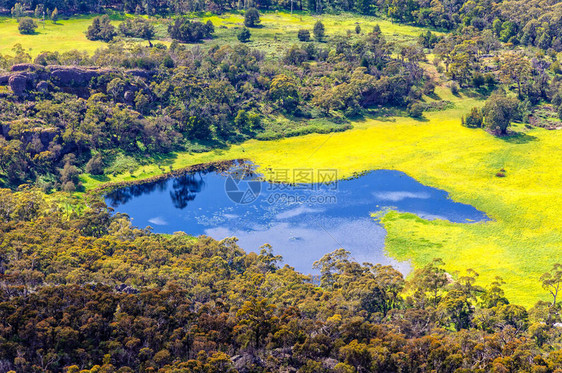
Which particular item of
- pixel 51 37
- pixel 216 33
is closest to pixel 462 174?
pixel 216 33

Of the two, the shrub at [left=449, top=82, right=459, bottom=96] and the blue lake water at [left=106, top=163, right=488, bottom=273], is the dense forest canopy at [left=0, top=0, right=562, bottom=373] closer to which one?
the shrub at [left=449, top=82, right=459, bottom=96]

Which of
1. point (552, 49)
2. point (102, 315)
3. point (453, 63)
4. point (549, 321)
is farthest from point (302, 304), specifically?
point (552, 49)

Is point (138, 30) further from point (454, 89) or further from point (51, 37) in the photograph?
point (454, 89)

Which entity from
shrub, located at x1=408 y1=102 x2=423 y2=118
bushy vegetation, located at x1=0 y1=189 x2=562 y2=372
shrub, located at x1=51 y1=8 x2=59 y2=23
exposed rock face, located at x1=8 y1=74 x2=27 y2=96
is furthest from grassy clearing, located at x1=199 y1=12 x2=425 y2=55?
bushy vegetation, located at x1=0 y1=189 x2=562 y2=372

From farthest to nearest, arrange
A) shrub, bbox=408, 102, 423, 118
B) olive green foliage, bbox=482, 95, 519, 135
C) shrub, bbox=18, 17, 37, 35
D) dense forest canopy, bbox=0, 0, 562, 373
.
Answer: shrub, bbox=18, 17, 37, 35, shrub, bbox=408, 102, 423, 118, olive green foliage, bbox=482, 95, 519, 135, dense forest canopy, bbox=0, 0, 562, 373

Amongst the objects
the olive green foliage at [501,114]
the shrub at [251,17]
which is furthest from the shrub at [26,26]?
the olive green foliage at [501,114]

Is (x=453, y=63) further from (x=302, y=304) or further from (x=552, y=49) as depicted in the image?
(x=302, y=304)
